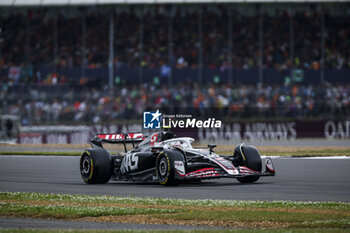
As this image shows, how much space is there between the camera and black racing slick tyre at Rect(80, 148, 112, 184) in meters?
13.8

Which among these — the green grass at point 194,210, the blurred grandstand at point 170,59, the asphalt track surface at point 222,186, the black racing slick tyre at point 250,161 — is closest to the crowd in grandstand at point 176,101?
the blurred grandstand at point 170,59

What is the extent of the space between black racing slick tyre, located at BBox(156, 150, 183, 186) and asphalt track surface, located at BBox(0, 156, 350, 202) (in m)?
0.16

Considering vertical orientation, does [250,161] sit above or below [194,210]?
above

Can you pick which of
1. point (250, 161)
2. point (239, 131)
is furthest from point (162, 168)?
point (239, 131)

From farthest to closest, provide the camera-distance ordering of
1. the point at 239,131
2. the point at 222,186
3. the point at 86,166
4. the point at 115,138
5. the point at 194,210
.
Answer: the point at 239,131 < the point at 115,138 < the point at 86,166 < the point at 222,186 < the point at 194,210

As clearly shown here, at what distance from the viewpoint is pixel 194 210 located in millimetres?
8953

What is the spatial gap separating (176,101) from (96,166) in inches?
647

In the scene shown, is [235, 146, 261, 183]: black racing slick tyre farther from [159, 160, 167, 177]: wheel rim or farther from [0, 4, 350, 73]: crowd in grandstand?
[0, 4, 350, 73]: crowd in grandstand

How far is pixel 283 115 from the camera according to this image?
1106 inches

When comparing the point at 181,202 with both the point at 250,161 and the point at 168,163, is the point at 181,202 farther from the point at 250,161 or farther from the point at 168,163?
the point at 250,161

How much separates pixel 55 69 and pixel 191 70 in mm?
6907

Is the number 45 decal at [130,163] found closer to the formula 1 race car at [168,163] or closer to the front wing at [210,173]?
the formula 1 race car at [168,163]

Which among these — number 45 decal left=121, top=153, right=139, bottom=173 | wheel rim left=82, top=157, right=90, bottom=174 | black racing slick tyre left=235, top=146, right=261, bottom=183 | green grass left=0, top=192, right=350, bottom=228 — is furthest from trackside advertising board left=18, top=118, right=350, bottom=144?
green grass left=0, top=192, right=350, bottom=228

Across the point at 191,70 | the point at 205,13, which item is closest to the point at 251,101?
the point at 191,70
